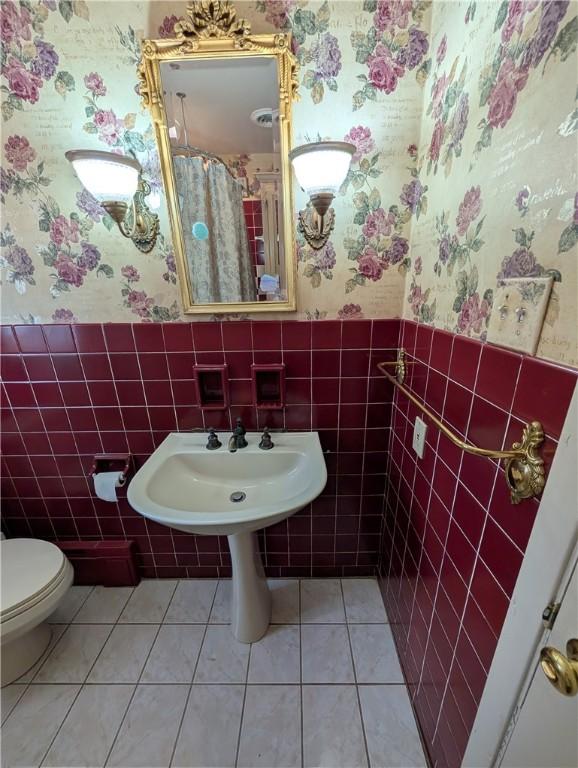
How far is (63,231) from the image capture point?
1.08m

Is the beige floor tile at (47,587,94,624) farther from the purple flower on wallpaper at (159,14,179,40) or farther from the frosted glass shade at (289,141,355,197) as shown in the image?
the purple flower on wallpaper at (159,14,179,40)

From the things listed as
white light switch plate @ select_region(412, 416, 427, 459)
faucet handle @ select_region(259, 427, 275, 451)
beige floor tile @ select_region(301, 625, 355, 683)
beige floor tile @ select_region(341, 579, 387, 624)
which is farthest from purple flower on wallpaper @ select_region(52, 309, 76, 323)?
beige floor tile @ select_region(341, 579, 387, 624)

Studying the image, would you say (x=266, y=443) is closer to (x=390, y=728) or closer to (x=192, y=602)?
(x=192, y=602)

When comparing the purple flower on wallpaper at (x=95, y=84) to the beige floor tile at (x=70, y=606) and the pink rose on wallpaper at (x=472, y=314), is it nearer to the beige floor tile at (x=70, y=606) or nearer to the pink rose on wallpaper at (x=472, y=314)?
the pink rose on wallpaper at (x=472, y=314)

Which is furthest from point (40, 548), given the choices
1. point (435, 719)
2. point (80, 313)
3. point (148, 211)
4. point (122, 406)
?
point (435, 719)

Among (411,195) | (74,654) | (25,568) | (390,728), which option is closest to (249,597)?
(390,728)

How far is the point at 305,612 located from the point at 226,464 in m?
0.82

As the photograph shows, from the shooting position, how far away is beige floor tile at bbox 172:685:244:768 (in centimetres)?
99

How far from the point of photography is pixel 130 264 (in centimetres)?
111

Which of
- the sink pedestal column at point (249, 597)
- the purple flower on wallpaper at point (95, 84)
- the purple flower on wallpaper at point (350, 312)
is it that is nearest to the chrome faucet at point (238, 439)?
the sink pedestal column at point (249, 597)

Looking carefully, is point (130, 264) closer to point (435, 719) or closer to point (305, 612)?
point (305, 612)

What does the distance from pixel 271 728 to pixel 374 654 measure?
18.1 inches

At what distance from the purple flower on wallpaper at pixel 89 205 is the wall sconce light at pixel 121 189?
10 cm

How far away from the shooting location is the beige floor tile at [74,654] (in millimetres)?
1207
